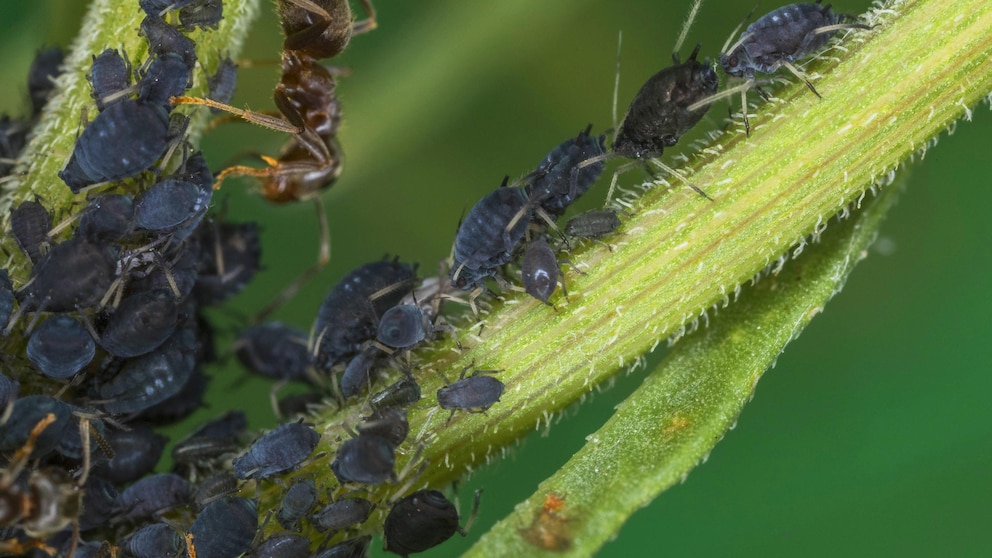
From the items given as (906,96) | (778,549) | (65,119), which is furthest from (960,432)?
(65,119)

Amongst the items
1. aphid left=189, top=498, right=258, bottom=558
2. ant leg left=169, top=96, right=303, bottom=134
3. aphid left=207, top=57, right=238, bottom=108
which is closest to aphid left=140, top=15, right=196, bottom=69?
ant leg left=169, top=96, right=303, bottom=134

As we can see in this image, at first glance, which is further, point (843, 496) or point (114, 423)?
point (843, 496)

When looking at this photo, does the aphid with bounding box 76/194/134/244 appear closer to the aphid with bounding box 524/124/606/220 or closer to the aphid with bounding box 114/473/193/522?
the aphid with bounding box 114/473/193/522

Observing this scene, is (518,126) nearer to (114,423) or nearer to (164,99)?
(164,99)

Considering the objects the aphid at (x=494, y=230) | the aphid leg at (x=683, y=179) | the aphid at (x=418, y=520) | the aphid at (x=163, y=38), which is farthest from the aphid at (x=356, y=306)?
the aphid leg at (x=683, y=179)

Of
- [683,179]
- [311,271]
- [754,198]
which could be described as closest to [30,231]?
[311,271]

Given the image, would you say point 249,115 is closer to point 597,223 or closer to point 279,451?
point 279,451
